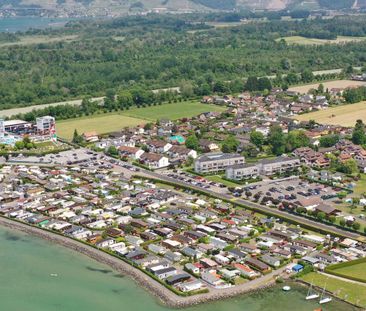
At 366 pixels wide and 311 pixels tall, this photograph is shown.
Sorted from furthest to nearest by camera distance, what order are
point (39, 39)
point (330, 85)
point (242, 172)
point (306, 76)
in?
point (39, 39) < point (306, 76) < point (330, 85) < point (242, 172)

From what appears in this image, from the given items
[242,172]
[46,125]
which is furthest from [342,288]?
[46,125]

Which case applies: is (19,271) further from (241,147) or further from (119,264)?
(241,147)

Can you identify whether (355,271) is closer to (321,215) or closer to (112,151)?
(321,215)

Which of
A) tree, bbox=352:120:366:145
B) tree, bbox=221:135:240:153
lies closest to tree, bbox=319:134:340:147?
tree, bbox=352:120:366:145

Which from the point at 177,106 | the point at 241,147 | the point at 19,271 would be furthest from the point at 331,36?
the point at 19,271

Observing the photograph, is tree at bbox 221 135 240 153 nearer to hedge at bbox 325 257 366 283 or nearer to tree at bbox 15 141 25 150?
tree at bbox 15 141 25 150

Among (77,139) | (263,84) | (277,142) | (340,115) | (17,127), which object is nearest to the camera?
(277,142)
